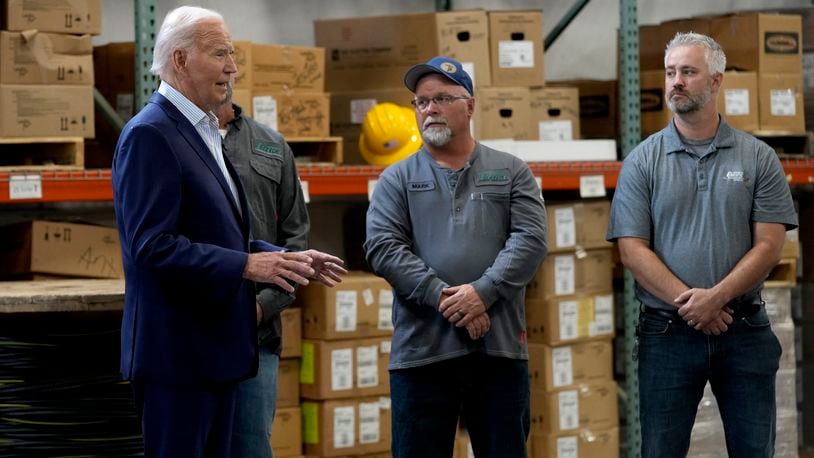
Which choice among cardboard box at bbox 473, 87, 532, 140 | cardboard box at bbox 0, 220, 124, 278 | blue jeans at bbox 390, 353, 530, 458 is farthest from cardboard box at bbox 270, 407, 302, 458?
cardboard box at bbox 473, 87, 532, 140

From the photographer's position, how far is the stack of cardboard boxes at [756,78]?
6.33 m

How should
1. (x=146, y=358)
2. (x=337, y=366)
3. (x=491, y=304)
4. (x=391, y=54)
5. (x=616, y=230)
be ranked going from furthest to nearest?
(x=391, y=54) < (x=337, y=366) < (x=616, y=230) < (x=491, y=304) < (x=146, y=358)

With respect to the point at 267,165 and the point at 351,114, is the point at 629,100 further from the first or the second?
the point at 267,165

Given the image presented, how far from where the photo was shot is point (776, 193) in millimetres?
4352

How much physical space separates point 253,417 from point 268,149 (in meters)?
0.89

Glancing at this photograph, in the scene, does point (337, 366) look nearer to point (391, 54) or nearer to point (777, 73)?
point (391, 54)

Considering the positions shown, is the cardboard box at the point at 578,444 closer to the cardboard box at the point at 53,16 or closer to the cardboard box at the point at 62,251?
the cardboard box at the point at 62,251

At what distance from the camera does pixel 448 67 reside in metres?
4.34

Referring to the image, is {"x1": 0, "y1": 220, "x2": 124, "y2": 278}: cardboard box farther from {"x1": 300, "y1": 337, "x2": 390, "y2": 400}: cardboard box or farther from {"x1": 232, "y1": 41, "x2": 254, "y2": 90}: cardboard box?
{"x1": 300, "y1": 337, "x2": 390, "y2": 400}: cardboard box

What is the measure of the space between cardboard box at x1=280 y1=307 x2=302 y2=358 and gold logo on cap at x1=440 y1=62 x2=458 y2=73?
1.70 m

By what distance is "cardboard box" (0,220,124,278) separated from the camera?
509 centimetres

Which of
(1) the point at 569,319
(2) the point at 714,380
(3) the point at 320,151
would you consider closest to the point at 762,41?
(1) the point at 569,319

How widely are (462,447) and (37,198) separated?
2.29 m

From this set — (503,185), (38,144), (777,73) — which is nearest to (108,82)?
(38,144)
